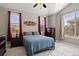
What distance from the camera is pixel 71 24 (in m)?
1.80

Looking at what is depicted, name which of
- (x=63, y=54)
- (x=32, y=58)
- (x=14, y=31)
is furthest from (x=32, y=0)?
(x=63, y=54)

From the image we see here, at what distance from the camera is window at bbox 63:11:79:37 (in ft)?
5.66

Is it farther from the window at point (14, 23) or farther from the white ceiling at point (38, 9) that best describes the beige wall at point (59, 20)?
the window at point (14, 23)

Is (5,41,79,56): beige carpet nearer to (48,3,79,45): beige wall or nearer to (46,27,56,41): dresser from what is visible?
(48,3,79,45): beige wall

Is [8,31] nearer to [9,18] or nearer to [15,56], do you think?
[9,18]

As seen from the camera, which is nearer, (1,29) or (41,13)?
(1,29)

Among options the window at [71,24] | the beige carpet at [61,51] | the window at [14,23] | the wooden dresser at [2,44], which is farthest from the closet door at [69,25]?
the wooden dresser at [2,44]

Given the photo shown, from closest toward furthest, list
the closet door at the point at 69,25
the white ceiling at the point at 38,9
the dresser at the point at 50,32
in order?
the white ceiling at the point at 38,9
the closet door at the point at 69,25
the dresser at the point at 50,32

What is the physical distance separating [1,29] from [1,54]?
530mm

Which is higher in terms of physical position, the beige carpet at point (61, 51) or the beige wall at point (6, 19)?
the beige wall at point (6, 19)

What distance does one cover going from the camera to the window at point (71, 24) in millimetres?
1725

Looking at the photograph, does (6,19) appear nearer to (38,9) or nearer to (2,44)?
(2,44)

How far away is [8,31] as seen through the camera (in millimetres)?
1775

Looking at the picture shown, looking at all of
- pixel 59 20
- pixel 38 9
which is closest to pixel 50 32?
pixel 59 20
